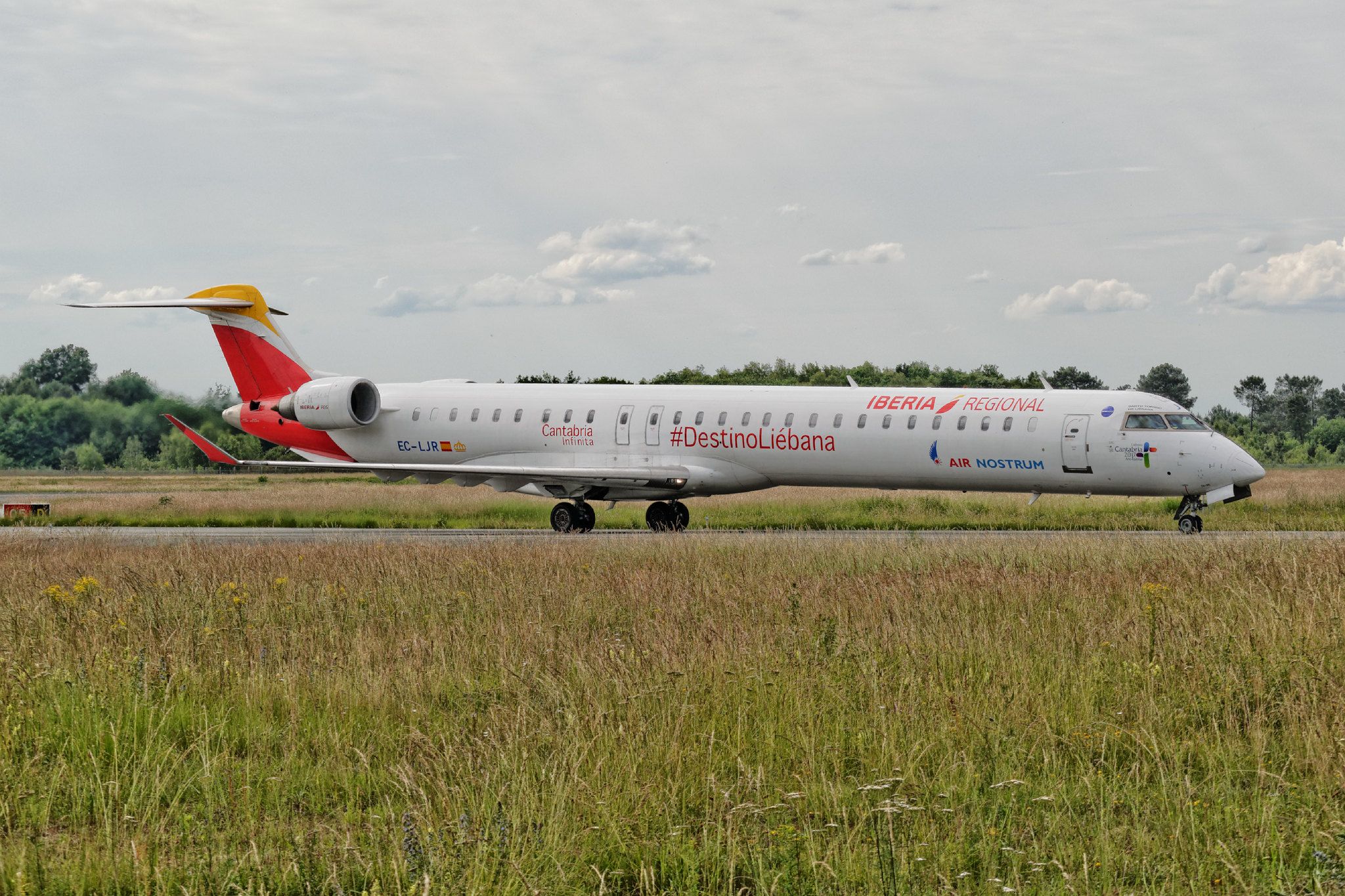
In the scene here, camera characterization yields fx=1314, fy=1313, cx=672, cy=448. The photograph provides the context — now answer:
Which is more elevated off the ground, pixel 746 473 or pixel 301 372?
pixel 301 372

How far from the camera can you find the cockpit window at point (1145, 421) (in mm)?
22344

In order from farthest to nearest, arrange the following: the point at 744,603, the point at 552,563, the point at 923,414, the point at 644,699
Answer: the point at 923,414 → the point at 552,563 → the point at 744,603 → the point at 644,699

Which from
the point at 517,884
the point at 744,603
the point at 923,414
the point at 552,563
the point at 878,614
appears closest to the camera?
the point at 517,884

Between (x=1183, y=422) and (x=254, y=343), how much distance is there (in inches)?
811

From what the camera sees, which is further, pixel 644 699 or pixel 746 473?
pixel 746 473

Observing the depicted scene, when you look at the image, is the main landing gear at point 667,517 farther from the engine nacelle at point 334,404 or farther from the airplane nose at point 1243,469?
the airplane nose at point 1243,469

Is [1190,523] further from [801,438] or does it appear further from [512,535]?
[512,535]

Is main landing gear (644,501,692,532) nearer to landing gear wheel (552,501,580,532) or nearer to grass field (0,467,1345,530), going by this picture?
grass field (0,467,1345,530)

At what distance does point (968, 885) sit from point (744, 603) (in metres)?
6.62

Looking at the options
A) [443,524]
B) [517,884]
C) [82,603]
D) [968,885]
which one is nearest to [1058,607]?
[968,885]

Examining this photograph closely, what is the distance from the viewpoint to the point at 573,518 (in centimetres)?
2706

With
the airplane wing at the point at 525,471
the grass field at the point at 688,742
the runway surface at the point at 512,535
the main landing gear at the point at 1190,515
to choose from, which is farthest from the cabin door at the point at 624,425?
the grass field at the point at 688,742

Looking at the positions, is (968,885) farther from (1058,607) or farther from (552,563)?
(552,563)

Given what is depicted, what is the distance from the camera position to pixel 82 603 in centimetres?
1190
